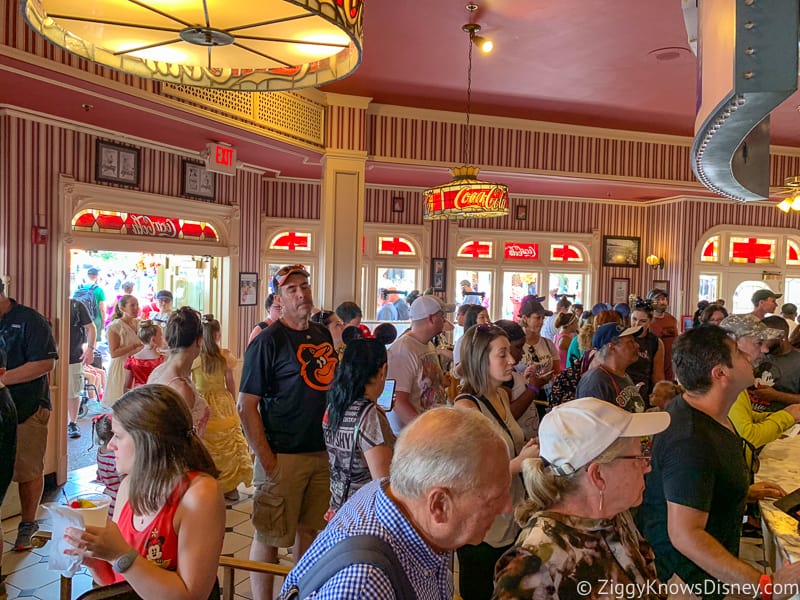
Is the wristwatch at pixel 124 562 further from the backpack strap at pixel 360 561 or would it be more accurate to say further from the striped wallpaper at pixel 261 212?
the striped wallpaper at pixel 261 212

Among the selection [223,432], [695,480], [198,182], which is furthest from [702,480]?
[198,182]

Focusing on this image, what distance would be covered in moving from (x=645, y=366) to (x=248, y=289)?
547 centimetres

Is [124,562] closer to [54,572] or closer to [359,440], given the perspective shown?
[359,440]

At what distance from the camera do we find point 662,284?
11.2m

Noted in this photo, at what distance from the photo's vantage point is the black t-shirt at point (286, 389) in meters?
3.11

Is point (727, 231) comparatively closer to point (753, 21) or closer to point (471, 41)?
point (471, 41)

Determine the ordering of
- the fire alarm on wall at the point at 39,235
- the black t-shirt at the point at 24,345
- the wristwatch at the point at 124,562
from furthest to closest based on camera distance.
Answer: the fire alarm on wall at the point at 39,235 → the black t-shirt at the point at 24,345 → the wristwatch at the point at 124,562

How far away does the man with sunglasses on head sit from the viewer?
307cm

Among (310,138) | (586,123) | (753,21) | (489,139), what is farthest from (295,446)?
(586,123)

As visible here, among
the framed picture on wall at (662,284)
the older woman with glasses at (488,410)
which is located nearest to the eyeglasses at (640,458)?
the older woman with glasses at (488,410)

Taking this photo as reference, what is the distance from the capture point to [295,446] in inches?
123

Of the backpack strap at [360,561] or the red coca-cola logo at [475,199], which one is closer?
the backpack strap at [360,561]

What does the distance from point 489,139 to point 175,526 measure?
249 inches

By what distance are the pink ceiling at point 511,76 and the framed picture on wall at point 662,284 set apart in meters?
3.60
